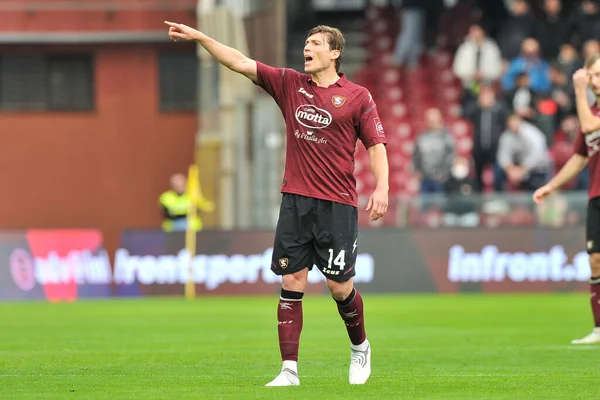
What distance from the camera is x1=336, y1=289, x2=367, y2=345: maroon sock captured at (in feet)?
28.2

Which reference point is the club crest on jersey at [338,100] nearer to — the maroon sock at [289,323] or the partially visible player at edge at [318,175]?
the partially visible player at edge at [318,175]

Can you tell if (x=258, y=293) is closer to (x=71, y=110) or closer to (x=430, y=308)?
(x=430, y=308)

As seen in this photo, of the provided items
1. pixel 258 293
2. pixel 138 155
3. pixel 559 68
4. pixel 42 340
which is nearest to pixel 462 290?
pixel 258 293

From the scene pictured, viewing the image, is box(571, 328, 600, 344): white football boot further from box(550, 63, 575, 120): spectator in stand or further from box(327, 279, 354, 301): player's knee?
box(550, 63, 575, 120): spectator in stand

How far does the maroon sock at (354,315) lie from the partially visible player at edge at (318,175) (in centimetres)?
10

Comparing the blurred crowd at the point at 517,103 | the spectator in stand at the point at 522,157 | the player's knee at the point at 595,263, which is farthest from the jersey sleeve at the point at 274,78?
the spectator in stand at the point at 522,157

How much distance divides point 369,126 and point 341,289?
1.07 m

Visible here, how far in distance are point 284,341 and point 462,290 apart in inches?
544

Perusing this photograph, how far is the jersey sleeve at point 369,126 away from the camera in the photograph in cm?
839

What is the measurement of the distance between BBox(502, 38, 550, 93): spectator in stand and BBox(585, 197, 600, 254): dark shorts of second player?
515 inches

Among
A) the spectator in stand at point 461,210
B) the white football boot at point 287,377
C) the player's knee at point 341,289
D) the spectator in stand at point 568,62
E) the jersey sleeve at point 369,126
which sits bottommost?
the spectator in stand at point 461,210

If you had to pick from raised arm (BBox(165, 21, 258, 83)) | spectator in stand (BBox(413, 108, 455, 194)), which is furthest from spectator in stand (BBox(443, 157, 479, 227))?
raised arm (BBox(165, 21, 258, 83))

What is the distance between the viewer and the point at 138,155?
32.2 metres

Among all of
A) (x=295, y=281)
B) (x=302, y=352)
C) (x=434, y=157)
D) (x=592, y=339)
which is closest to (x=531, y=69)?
(x=434, y=157)
